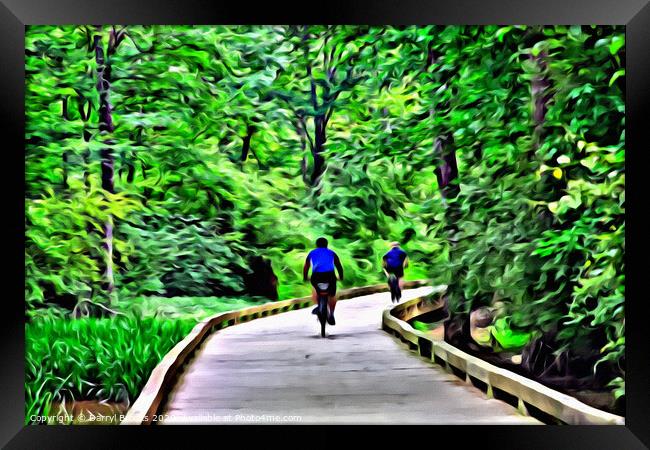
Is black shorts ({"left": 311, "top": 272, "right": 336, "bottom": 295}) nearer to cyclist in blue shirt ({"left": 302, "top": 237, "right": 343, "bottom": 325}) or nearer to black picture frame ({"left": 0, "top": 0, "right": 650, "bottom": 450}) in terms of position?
cyclist in blue shirt ({"left": 302, "top": 237, "right": 343, "bottom": 325})

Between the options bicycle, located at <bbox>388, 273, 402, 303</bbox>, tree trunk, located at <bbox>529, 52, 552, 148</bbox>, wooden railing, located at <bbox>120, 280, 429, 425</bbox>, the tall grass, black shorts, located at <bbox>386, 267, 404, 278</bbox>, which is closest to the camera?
wooden railing, located at <bbox>120, 280, 429, 425</bbox>

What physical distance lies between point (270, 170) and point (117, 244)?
8.61 ft

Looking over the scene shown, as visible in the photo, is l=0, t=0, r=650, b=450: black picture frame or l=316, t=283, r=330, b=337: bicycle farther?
l=316, t=283, r=330, b=337: bicycle

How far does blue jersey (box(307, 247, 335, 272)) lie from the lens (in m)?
12.2

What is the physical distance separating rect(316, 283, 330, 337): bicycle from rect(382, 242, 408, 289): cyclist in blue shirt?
920mm

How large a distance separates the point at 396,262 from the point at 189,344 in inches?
116

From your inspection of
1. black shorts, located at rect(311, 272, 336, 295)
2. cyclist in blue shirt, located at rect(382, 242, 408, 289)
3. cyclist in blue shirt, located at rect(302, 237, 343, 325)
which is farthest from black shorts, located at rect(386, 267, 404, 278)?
black shorts, located at rect(311, 272, 336, 295)

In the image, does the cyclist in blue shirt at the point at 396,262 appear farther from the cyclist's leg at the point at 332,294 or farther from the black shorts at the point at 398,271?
the cyclist's leg at the point at 332,294

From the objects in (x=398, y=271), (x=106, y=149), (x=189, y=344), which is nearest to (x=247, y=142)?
(x=106, y=149)

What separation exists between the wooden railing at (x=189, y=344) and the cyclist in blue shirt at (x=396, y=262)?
22cm
